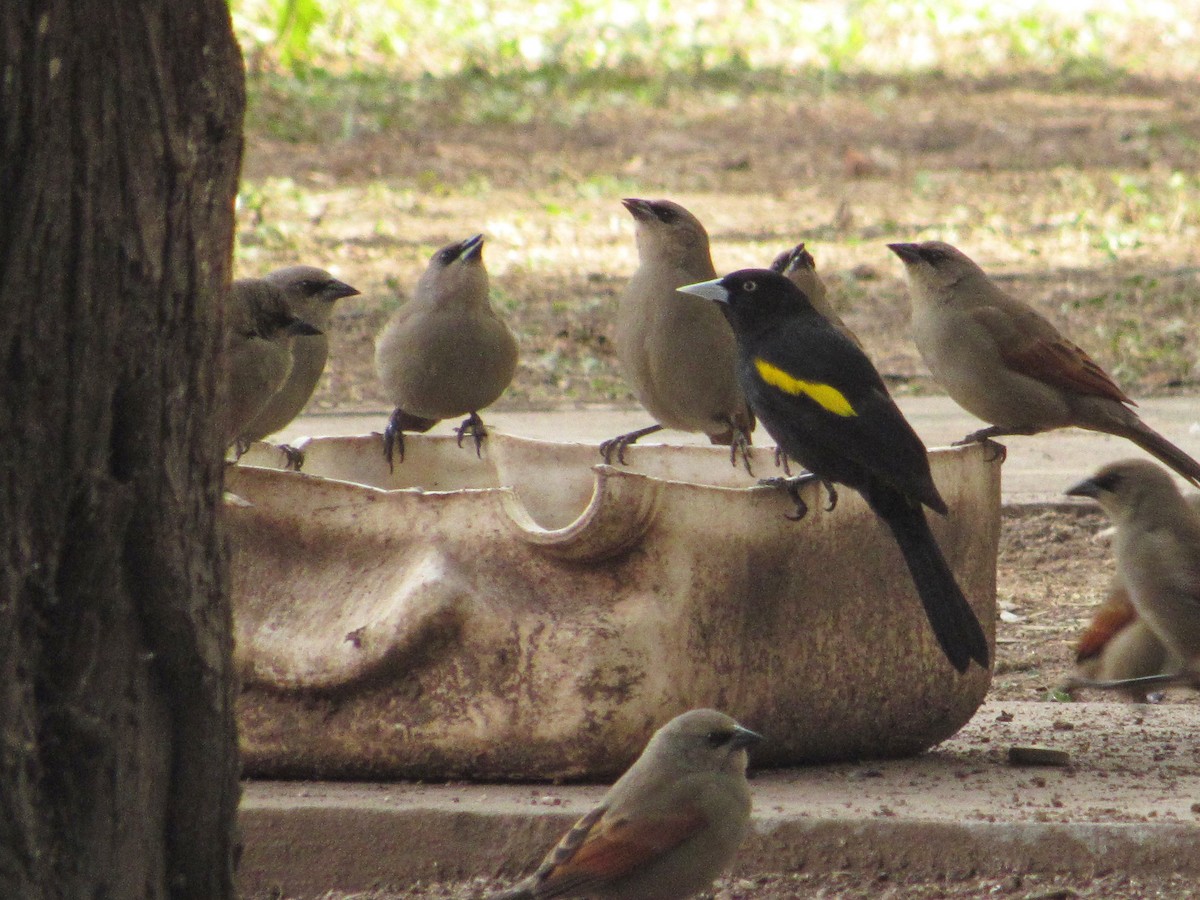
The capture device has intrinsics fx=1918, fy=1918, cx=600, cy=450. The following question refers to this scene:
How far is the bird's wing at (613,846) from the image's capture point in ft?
11.4

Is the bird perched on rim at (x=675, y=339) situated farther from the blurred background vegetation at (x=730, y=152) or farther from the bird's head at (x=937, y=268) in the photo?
the blurred background vegetation at (x=730, y=152)

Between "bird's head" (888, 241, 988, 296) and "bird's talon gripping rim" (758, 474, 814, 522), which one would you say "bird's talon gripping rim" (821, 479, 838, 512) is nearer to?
"bird's talon gripping rim" (758, 474, 814, 522)

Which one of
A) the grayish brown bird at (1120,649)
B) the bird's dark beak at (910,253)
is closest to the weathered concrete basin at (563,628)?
the grayish brown bird at (1120,649)

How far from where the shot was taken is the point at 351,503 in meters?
4.48

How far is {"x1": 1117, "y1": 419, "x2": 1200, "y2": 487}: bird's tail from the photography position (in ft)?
19.5

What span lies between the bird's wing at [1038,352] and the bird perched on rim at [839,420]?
3.28 feet

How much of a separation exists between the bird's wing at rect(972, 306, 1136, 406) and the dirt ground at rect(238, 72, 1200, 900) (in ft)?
2.85

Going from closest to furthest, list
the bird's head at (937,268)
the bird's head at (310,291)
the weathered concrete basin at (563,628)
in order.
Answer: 1. the weathered concrete basin at (563,628)
2. the bird's head at (937,268)
3. the bird's head at (310,291)

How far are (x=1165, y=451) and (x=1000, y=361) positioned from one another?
59 cm

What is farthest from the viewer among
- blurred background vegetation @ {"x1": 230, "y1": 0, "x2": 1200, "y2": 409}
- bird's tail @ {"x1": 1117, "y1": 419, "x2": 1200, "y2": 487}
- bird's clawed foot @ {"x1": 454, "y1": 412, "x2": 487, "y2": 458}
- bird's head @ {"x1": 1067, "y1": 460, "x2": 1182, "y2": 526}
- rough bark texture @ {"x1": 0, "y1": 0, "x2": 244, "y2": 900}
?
blurred background vegetation @ {"x1": 230, "y1": 0, "x2": 1200, "y2": 409}

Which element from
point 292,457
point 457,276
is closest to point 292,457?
point 292,457

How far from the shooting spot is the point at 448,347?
243 inches

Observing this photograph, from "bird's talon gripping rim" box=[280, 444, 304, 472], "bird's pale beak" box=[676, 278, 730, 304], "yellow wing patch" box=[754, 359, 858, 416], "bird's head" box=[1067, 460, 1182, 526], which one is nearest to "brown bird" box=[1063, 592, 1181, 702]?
"bird's head" box=[1067, 460, 1182, 526]

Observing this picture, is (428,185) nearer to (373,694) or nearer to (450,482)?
(450,482)
